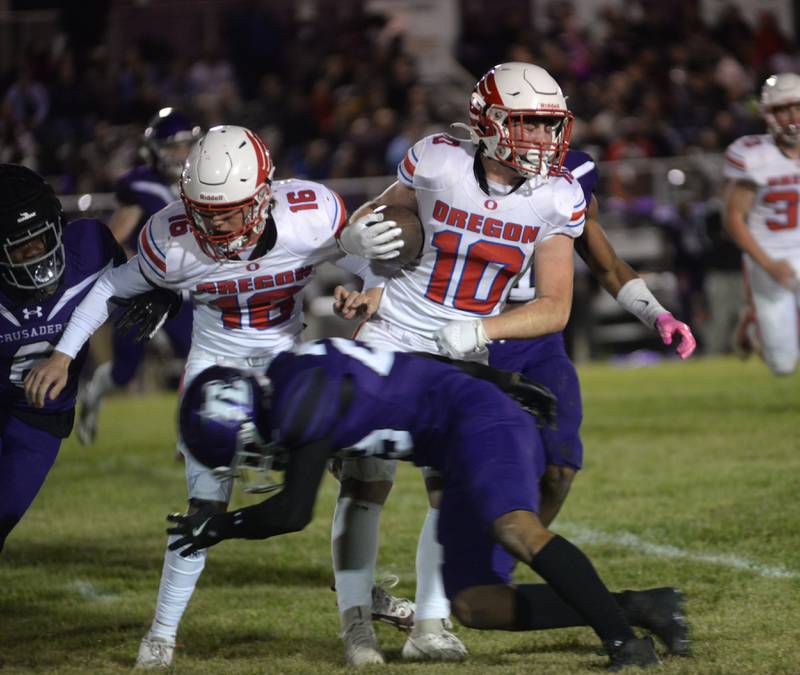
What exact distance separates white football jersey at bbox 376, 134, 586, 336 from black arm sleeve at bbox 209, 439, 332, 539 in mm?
962

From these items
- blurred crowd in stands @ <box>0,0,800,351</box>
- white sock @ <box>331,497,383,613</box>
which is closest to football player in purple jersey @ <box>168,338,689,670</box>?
white sock @ <box>331,497,383,613</box>

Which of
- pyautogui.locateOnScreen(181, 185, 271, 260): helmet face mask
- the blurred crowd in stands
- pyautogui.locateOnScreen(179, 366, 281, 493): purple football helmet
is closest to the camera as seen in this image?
pyautogui.locateOnScreen(179, 366, 281, 493): purple football helmet

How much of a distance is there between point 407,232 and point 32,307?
4.31 feet

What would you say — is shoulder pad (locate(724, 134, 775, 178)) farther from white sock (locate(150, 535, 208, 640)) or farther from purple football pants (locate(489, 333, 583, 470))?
white sock (locate(150, 535, 208, 640))

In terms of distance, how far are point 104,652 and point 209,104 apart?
1050 cm

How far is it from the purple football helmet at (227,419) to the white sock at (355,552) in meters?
0.70

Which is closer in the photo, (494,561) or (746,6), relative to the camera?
(494,561)

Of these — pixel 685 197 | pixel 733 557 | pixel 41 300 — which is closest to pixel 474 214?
pixel 41 300

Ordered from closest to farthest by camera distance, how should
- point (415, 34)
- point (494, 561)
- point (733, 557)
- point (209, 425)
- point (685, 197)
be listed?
point (209, 425) → point (494, 561) → point (733, 557) → point (685, 197) → point (415, 34)

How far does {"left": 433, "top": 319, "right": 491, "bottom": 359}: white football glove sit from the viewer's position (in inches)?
147

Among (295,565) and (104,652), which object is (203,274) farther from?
(295,565)

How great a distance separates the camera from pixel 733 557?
502 centimetres

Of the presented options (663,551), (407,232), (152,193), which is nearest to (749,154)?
(663,551)

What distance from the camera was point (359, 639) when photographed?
12.9 ft
